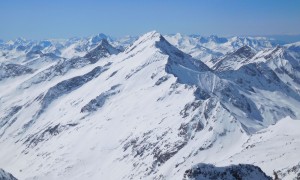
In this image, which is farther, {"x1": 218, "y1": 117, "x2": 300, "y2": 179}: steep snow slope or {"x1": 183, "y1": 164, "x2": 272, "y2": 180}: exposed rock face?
{"x1": 218, "y1": 117, "x2": 300, "y2": 179}: steep snow slope

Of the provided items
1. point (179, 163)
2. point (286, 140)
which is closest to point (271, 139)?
point (286, 140)

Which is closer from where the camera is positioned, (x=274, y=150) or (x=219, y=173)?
(x=219, y=173)

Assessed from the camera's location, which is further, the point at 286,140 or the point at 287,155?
the point at 286,140

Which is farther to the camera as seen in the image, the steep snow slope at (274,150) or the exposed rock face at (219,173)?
the steep snow slope at (274,150)

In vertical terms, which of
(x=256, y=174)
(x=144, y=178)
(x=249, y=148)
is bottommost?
(x=144, y=178)

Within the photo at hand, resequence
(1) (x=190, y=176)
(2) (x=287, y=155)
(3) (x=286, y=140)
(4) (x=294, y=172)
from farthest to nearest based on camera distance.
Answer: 1. (3) (x=286, y=140)
2. (2) (x=287, y=155)
3. (4) (x=294, y=172)
4. (1) (x=190, y=176)

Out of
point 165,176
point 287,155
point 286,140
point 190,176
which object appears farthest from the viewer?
point 165,176

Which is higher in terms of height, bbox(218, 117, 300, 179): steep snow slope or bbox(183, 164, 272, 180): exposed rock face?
bbox(183, 164, 272, 180): exposed rock face

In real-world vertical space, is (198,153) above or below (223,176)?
below

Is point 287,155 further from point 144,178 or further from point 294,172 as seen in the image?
point 144,178

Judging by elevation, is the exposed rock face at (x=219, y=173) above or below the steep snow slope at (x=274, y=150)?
above

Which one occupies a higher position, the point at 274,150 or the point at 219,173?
the point at 219,173
